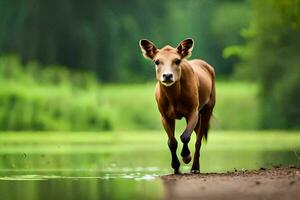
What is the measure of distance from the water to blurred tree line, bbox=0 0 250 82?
19.6 m

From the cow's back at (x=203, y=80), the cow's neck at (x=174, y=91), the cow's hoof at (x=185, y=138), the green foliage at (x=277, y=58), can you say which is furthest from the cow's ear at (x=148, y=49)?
the green foliage at (x=277, y=58)

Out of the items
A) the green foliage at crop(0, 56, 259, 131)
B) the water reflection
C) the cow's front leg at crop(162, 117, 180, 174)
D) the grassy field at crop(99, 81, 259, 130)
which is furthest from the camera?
the grassy field at crop(99, 81, 259, 130)

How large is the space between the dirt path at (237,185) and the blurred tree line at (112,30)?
30944mm

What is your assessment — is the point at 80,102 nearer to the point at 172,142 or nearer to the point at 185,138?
the point at 172,142

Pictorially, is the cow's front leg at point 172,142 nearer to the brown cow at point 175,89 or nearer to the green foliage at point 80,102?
the brown cow at point 175,89

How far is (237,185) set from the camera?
12.3 meters

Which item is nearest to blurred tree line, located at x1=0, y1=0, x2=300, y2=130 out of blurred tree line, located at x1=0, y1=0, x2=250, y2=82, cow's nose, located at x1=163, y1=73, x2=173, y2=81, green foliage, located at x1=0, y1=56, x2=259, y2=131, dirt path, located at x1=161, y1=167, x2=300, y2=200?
blurred tree line, located at x1=0, y1=0, x2=250, y2=82

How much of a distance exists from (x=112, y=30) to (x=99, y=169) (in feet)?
98.3

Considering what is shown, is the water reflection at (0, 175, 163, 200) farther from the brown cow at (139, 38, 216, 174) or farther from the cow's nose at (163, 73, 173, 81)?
the cow's nose at (163, 73, 173, 81)

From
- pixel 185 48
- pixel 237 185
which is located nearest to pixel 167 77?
pixel 185 48

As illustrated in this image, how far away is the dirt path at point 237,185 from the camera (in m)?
11.1

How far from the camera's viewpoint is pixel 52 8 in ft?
152

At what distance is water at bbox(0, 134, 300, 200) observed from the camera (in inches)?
485

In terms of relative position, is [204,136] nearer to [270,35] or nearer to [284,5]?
[284,5]
